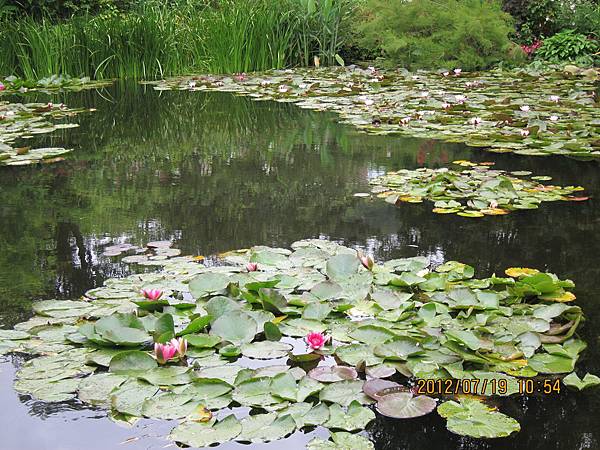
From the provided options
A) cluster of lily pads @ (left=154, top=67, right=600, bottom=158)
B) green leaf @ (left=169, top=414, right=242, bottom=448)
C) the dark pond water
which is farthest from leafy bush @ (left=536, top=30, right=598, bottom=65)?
green leaf @ (left=169, top=414, right=242, bottom=448)

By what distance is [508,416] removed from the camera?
1427mm

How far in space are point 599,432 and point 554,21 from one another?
910 cm

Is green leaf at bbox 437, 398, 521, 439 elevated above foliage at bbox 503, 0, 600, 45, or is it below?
below

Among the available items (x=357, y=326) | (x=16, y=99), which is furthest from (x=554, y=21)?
(x=357, y=326)

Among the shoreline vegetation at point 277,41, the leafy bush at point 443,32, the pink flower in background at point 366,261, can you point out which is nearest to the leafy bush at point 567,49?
the shoreline vegetation at point 277,41

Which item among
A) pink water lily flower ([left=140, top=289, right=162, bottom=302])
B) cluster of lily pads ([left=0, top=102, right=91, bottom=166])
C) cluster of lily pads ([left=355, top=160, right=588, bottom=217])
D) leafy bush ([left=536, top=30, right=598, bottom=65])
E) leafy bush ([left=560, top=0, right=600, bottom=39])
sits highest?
leafy bush ([left=560, top=0, right=600, bottom=39])

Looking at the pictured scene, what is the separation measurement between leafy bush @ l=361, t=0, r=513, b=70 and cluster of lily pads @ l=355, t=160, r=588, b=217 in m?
4.61

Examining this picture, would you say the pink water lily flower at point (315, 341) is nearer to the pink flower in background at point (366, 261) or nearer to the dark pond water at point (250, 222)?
the dark pond water at point (250, 222)

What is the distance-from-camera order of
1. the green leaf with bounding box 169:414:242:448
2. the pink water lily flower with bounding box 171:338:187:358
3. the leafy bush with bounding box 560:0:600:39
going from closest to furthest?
1. the green leaf with bounding box 169:414:242:448
2. the pink water lily flower with bounding box 171:338:187:358
3. the leafy bush with bounding box 560:0:600:39

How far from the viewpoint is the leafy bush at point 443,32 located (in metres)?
7.58

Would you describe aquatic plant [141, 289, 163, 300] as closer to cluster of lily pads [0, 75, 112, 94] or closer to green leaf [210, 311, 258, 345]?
green leaf [210, 311, 258, 345]

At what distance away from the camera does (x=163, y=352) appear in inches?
61.8

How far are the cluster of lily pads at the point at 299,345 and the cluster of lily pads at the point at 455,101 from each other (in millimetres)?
2007

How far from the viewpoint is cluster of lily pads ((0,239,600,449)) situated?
1.42 meters
